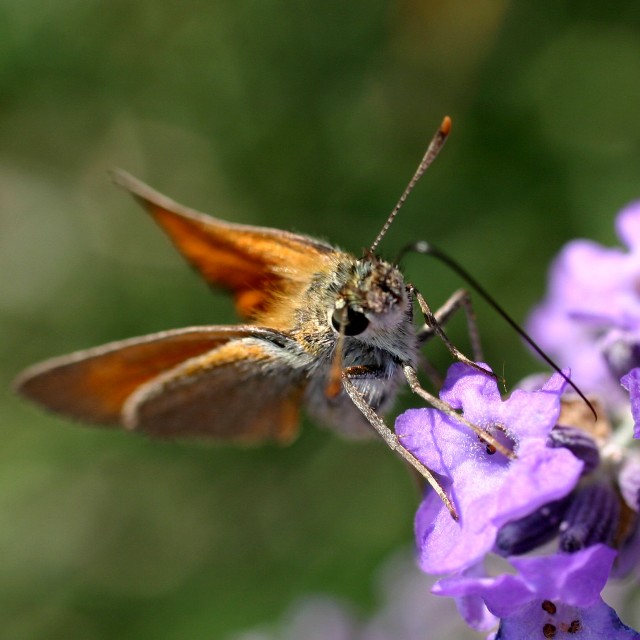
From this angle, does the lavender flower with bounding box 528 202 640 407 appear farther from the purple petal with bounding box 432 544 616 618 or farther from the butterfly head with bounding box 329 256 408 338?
the purple petal with bounding box 432 544 616 618

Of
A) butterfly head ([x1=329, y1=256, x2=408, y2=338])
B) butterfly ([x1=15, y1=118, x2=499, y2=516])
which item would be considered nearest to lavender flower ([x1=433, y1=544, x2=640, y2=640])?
butterfly ([x1=15, y1=118, x2=499, y2=516])

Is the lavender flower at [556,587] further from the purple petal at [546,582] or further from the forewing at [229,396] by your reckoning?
the forewing at [229,396]

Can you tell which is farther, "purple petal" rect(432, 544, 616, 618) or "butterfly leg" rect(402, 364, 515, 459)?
"butterfly leg" rect(402, 364, 515, 459)

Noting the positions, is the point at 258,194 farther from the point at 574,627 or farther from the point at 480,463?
the point at 574,627

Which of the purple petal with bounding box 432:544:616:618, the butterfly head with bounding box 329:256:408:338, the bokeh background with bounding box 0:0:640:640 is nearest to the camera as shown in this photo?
the purple petal with bounding box 432:544:616:618

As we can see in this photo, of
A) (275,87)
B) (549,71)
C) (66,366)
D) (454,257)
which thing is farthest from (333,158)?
(66,366)

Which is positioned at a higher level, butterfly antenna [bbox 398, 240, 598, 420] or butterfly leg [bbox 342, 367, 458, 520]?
butterfly antenna [bbox 398, 240, 598, 420]

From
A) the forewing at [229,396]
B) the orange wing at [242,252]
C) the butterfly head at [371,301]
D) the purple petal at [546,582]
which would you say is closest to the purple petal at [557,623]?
the purple petal at [546,582]
